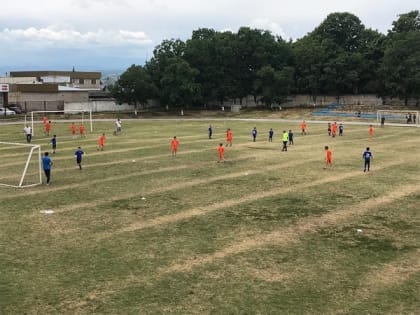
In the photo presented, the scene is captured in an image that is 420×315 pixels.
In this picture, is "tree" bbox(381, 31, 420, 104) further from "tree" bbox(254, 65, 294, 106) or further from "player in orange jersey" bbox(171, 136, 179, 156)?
"player in orange jersey" bbox(171, 136, 179, 156)

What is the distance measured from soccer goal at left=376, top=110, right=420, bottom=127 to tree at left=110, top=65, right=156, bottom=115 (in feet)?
118

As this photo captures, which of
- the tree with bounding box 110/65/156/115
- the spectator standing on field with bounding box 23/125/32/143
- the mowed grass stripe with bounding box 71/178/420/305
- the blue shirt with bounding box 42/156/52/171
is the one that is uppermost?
the tree with bounding box 110/65/156/115

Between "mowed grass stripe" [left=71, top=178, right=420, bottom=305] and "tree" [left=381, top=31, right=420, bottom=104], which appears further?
"tree" [left=381, top=31, right=420, bottom=104]

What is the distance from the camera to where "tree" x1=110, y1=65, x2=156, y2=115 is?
77938mm

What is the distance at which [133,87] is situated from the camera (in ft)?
257

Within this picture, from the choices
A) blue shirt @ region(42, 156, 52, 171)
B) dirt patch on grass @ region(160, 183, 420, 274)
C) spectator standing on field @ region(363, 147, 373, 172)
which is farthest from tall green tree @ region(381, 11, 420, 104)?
blue shirt @ region(42, 156, 52, 171)

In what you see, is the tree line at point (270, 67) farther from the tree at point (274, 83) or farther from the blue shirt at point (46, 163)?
the blue shirt at point (46, 163)

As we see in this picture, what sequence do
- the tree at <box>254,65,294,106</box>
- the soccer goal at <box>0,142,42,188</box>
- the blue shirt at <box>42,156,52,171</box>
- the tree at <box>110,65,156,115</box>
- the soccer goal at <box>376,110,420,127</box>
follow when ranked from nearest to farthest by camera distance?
the blue shirt at <box>42,156,52,171</box>, the soccer goal at <box>0,142,42,188</box>, the soccer goal at <box>376,110,420,127</box>, the tree at <box>110,65,156,115</box>, the tree at <box>254,65,294,106</box>

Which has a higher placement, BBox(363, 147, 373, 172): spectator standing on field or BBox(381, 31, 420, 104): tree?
BBox(381, 31, 420, 104): tree

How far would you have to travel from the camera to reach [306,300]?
10922 millimetres

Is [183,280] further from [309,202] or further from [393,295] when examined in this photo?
[309,202]

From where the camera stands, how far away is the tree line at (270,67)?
79188 mm

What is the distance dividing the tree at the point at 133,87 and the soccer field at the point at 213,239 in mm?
49753

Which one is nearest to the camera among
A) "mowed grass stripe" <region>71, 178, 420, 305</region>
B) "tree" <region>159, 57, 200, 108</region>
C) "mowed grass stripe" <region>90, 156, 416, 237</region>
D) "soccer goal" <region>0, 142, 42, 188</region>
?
"mowed grass stripe" <region>71, 178, 420, 305</region>
